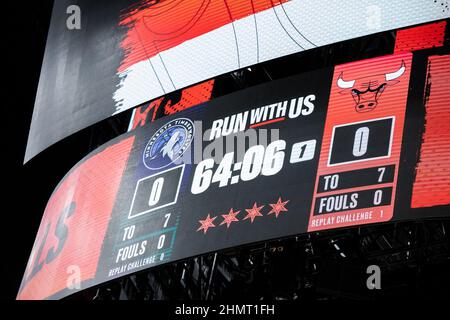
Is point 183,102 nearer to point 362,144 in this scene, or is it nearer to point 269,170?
point 269,170

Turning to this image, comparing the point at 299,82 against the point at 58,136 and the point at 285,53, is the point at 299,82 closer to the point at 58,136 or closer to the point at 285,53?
the point at 285,53

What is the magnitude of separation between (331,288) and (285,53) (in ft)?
10.8

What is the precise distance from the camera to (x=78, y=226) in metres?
14.2

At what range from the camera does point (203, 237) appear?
12.1 metres

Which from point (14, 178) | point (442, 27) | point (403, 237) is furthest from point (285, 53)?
point (14, 178)

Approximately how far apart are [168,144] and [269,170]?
6.82 ft

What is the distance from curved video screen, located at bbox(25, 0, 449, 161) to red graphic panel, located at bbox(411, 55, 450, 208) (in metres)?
0.73

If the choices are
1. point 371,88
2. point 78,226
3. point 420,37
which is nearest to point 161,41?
point 78,226

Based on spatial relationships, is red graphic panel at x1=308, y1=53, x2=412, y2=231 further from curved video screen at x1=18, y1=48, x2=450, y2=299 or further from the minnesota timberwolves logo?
the minnesota timberwolves logo

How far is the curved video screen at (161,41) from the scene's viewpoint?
1255 centimetres

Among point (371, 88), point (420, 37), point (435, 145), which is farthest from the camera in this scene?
point (420, 37)

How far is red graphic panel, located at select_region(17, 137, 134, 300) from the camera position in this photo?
1372cm

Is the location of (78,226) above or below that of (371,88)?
below
